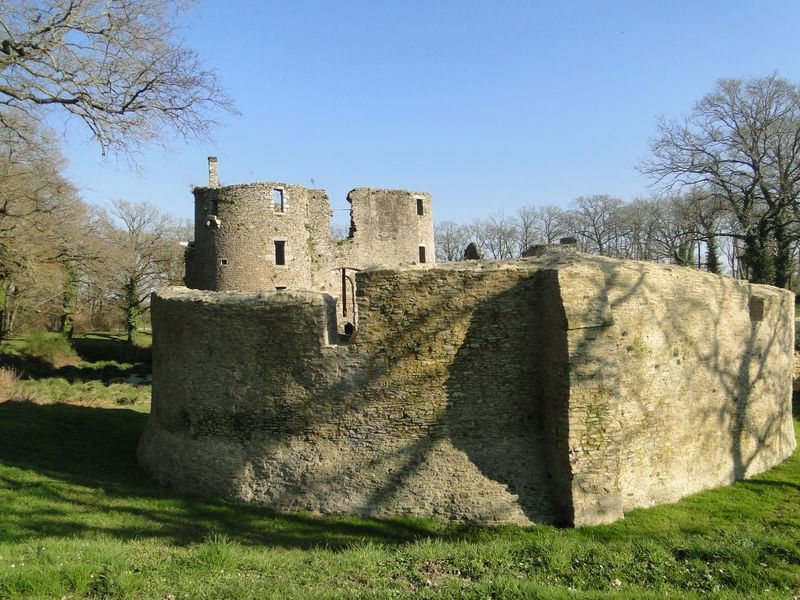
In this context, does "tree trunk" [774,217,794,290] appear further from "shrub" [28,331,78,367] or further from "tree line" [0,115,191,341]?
"shrub" [28,331,78,367]

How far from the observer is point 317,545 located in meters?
8.66

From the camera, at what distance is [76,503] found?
10.4 meters

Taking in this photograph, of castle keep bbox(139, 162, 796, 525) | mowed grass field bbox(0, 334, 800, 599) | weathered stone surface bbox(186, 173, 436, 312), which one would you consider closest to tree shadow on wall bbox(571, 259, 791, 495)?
castle keep bbox(139, 162, 796, 525)

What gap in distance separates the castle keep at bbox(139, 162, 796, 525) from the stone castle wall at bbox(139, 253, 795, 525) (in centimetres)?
3

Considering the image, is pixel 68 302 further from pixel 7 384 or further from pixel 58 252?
pixel 7 384

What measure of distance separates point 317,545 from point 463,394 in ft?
11.3

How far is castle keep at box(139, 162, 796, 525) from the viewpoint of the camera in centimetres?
945

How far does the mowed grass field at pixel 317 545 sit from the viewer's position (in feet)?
19.0

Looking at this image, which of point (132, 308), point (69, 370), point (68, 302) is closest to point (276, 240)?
point (69, 370)

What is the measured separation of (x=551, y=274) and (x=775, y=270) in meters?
29.8

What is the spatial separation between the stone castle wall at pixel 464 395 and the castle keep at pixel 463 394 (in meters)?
0.03

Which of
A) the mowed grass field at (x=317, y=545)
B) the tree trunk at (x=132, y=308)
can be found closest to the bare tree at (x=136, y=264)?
the tree trunk at (x=132, y=308)

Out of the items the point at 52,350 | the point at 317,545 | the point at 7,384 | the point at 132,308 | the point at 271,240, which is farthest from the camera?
the point at 132,308

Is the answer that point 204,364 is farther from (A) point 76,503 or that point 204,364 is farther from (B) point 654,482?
(B) point 654,482
